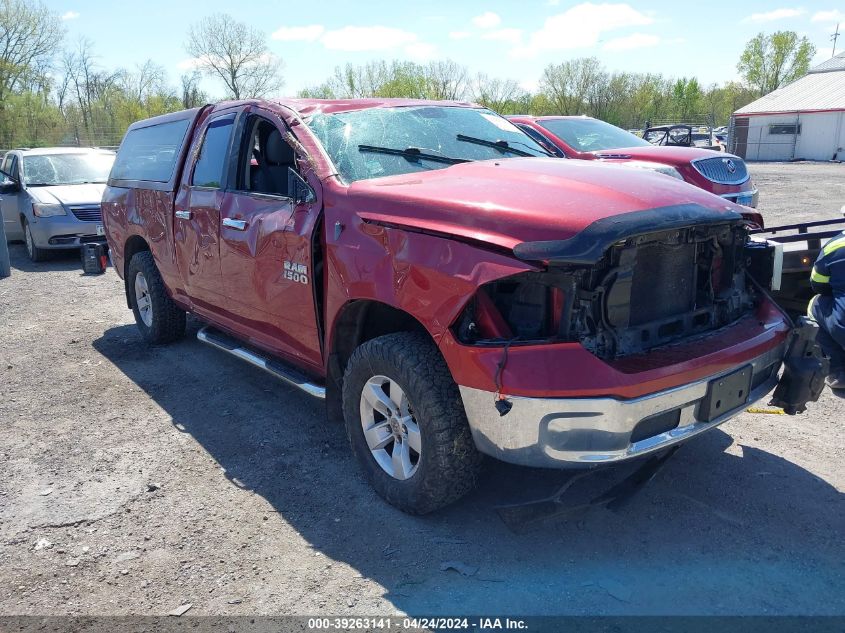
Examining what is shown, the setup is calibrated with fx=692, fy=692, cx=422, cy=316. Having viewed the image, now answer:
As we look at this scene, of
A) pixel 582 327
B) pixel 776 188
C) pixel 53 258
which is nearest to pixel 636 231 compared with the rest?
pixel 582 327

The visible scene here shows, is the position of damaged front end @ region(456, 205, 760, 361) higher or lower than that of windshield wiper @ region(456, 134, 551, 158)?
lower

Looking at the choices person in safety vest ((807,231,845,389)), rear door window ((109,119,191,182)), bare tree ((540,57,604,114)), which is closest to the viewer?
person in safety vest ((807,231,845,389))

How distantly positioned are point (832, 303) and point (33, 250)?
1140 cm

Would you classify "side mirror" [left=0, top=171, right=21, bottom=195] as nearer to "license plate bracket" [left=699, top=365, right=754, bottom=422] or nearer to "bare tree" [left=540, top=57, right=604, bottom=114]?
"license plate bracket" [left=699, top=365, right=754, bottom=422]

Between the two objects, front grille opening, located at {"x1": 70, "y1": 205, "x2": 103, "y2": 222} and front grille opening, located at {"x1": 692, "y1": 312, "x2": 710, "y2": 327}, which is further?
front grille opening, located at {"x1": 70, "y1": 205, "x2": 103, "y2": 222}

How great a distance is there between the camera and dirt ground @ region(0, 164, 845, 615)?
9.31 ft

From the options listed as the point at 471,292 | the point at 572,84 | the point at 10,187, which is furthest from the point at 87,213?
the point at 572,84

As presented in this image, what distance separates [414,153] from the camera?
4.09 metres

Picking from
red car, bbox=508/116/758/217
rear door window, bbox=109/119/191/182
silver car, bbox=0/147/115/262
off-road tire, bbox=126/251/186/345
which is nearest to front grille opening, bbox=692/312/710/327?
rear door window, bbox=109/119/191/182

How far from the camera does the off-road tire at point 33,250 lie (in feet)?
36.8

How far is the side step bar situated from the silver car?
6.59m

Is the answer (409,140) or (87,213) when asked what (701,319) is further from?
(87,213)

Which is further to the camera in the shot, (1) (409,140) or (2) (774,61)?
(2) (774,61)

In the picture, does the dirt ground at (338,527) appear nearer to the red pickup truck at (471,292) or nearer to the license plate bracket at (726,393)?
the red pickup truck at (471,292)
